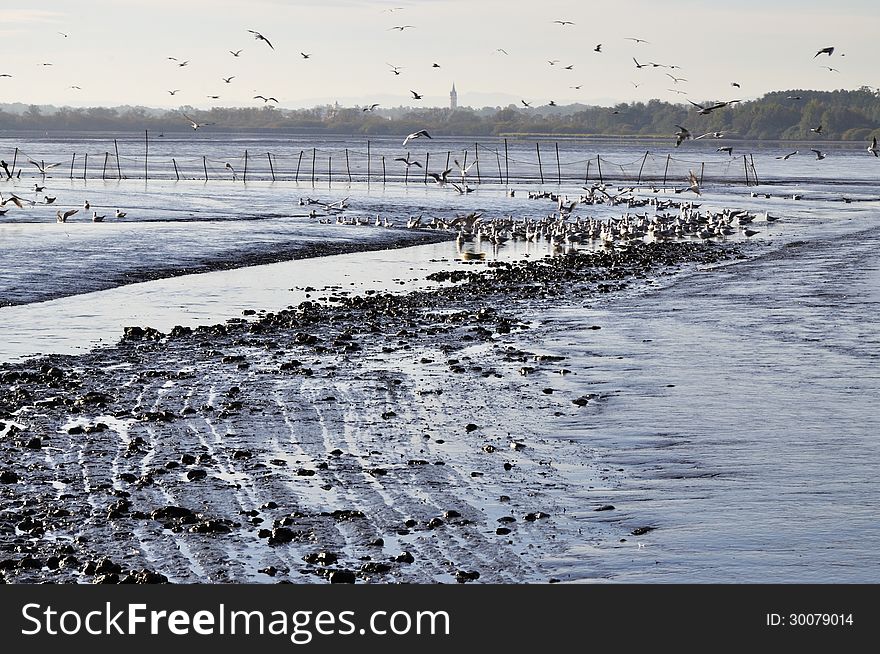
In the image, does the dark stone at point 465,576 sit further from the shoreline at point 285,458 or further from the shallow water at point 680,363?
the shallow water at point 680,363

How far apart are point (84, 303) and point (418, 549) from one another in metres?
16.7

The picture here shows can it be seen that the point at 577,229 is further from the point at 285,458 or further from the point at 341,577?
the point at 341,577

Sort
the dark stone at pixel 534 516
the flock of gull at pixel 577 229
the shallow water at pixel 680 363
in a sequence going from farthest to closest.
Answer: the flock of gull at pixel 577 229
the dark stone at pixel 534 516
the shallow water at pixel 680 363

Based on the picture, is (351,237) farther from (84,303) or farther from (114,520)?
(114,520)

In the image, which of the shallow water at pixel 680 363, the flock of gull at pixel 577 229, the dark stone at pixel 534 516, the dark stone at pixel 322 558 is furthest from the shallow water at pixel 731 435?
the flock of gull at pixel 577 229

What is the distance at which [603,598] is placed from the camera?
8.82m

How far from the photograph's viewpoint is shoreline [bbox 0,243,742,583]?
31.5 ft

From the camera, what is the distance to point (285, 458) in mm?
12625

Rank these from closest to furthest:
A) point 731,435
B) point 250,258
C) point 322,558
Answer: point 322,558 → point 731,435 → point 250,258

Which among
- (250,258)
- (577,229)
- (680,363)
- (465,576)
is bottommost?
(465,576)

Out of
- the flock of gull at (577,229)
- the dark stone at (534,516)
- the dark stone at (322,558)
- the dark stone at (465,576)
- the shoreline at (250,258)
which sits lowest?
the dark stone at (465,576)

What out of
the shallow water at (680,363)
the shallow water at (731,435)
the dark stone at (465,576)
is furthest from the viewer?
the shallow water at (680,363)

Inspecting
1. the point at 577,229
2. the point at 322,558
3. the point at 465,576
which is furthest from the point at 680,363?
the point at 577,229

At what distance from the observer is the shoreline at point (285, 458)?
9.60m
